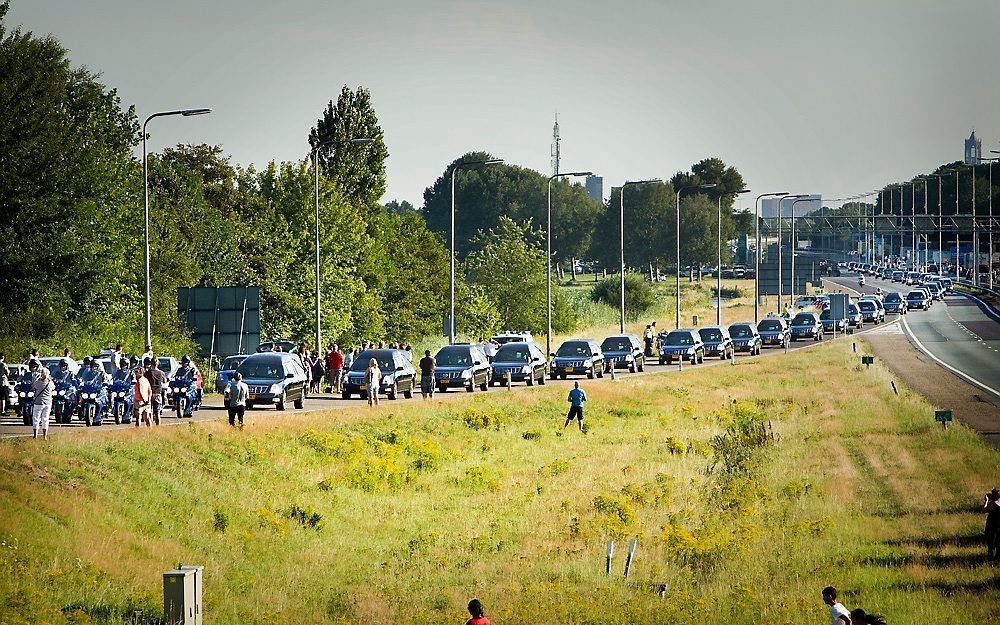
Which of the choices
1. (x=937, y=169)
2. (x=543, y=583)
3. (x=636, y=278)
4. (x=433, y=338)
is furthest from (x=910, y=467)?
(x=937, y=169)

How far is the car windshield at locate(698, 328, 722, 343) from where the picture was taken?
81.2m

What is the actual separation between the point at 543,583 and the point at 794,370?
171 feet

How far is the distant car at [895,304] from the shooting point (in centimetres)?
12675

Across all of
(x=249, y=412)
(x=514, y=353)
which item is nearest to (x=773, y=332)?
(x=514, y=353)

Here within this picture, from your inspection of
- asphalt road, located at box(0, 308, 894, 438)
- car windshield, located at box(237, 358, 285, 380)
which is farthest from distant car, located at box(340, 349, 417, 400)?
car windshield, located at box(237, 358, 285, 380)

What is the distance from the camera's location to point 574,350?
6469cm

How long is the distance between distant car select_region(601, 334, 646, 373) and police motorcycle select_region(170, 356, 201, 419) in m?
29.7

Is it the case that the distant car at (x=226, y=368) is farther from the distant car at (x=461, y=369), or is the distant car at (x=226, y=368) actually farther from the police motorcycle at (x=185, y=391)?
the distant car at (x=461, y=369)

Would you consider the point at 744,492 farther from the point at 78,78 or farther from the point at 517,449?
the point at 78,78

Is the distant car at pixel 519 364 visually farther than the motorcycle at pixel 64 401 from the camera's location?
Yes

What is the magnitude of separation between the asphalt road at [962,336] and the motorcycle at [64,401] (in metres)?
40.2

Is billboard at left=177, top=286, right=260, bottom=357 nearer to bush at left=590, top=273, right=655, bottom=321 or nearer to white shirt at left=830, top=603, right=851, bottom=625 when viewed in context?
white shirt at left=830, top=603, right=851, bottom=625

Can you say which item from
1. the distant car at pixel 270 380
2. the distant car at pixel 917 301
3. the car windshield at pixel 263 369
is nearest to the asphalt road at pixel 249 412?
the distant car at pixel 270 380

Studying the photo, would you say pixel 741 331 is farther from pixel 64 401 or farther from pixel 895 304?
pixel 64 401
